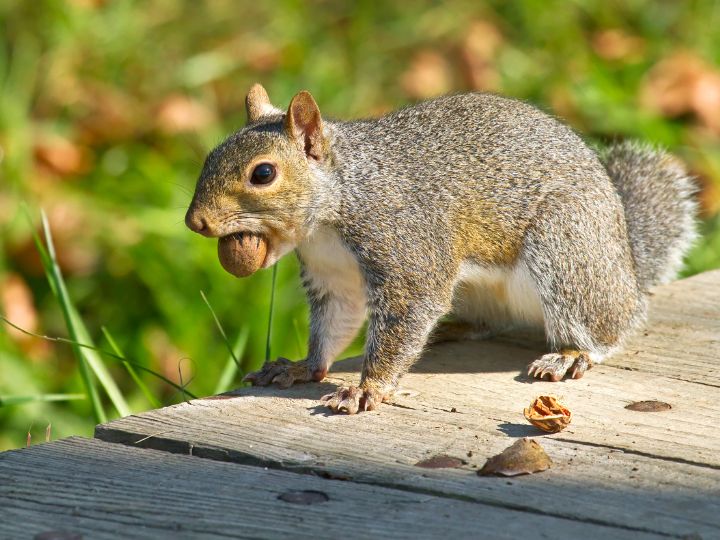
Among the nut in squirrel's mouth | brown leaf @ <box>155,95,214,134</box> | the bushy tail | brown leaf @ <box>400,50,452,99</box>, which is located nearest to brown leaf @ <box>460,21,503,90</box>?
brown leaf @ <box>400,50,452,99</box>

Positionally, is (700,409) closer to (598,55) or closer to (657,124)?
(657,124)

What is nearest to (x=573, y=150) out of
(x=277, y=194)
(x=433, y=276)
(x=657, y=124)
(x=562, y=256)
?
(x=562, y=256)

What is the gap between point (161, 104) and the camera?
5574mm

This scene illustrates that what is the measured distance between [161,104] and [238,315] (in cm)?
155

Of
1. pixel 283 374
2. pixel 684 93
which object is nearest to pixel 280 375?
pixel 283 374

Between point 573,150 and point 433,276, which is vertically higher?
point 573,150

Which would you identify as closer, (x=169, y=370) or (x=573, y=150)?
(x=573, y=150)

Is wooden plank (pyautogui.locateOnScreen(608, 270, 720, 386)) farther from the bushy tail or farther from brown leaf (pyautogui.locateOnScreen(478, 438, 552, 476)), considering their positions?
brown leaf (pyautogui.locateOnScreen(478, 438, 552, 476))

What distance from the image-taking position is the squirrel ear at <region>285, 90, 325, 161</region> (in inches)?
111

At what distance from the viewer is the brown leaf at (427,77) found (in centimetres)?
607

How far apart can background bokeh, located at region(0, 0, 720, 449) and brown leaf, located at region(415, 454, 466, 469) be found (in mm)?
1890

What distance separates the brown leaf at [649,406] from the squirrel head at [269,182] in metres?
0.89

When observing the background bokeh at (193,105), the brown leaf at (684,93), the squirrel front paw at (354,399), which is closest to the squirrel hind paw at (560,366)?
the squirrel front paw at (354,399)

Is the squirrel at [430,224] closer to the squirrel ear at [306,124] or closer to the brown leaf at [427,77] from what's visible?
the squirrel ear at [306,124]
